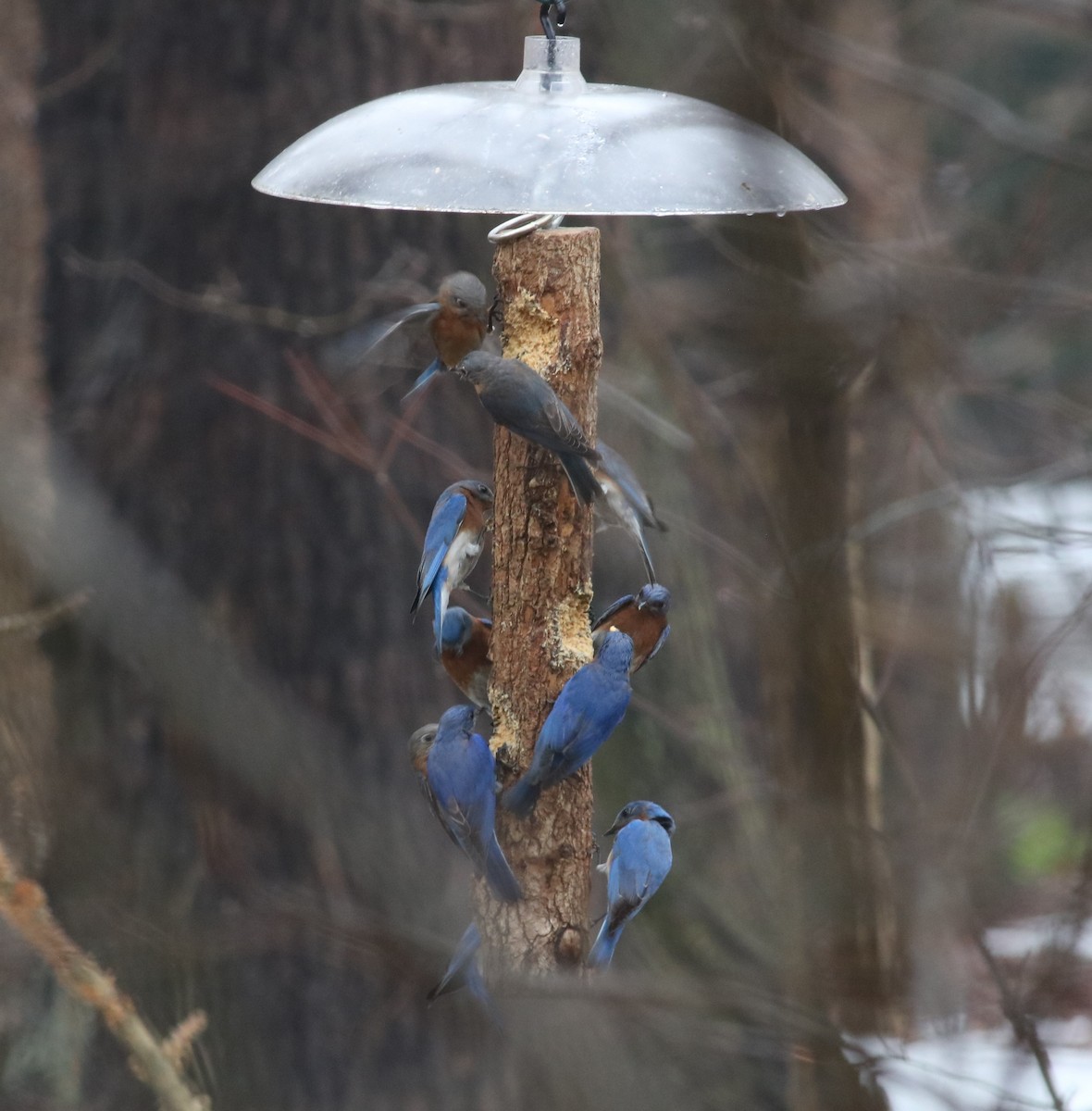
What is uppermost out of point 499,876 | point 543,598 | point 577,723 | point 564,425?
point 564,425

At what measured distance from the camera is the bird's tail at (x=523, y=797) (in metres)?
2.00

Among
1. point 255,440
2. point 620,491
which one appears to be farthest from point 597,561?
point 620,491

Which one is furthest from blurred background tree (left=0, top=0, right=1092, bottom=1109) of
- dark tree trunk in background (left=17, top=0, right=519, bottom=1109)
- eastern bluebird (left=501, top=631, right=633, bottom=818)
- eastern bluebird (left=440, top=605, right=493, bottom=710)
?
eastern bluebird (left=440, top=605, right=493, bottom=710)

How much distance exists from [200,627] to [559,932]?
1751 millimetres

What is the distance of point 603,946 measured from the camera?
2.19 m

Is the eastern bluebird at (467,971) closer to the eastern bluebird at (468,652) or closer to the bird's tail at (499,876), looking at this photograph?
the bird's tail at (499,876)

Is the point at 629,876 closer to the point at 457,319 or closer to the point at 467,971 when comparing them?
the point at 467,971

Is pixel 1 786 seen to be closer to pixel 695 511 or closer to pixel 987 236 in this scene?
pixel 987 236

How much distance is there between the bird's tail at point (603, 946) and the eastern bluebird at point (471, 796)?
22cm

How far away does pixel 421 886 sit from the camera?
237 cm

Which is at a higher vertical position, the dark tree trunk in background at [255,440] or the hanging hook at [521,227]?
the hanging hook at [521,227]

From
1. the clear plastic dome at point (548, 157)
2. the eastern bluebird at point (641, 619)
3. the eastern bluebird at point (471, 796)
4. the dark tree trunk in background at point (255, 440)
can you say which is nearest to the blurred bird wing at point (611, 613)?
the eastern bluebird at point (641, 619)

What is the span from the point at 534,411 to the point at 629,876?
0.81 meters

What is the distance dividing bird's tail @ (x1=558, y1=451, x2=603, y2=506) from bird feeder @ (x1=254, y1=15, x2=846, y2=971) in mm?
59
